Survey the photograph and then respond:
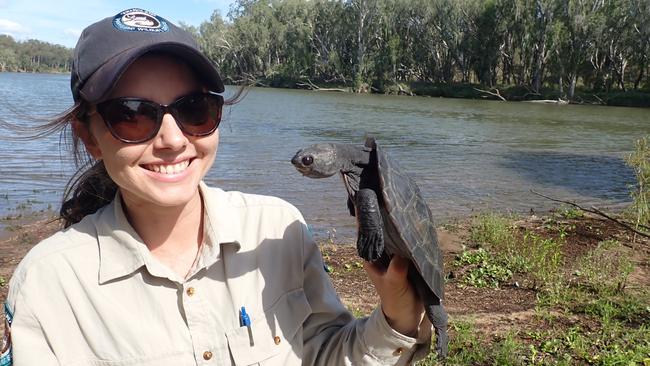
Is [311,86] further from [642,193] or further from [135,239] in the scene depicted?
[135,239]

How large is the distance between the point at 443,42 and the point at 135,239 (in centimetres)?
5961

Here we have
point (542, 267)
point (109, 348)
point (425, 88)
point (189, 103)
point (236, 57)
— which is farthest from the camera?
point (236, 57)

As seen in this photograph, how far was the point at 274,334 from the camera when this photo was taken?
204cm

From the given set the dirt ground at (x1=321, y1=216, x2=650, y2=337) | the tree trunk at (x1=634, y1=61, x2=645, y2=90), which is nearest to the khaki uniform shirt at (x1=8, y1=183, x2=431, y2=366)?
the dirt ground at (x1=321, y1=216, x2=650, y2=337)

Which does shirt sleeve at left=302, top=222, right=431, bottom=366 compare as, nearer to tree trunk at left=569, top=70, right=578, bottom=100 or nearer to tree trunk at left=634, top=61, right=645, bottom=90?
tree trunk at left=569, top=70, right=578, bottom=100

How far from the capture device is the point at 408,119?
92.5 feet

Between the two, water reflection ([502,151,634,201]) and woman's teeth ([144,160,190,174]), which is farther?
water reflection ([502,151,634,201])

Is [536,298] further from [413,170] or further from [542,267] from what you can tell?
[413,170]

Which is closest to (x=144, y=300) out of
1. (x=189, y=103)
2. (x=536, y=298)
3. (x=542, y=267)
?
(x=189, y=103)

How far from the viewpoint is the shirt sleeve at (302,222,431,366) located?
2.05 metres

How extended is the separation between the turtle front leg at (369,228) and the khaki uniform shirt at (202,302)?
20 cm

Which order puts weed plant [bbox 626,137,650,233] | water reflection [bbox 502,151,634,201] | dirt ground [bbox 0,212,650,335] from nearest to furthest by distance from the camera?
dirt ground [bbox 0,212,650,335]
weed plant [bbox 626,137,650,233]
water reflection [bbox 502,151,634,201]

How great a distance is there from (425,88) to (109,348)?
5528 centimetres

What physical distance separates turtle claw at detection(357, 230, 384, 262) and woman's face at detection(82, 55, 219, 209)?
2.16 feet
